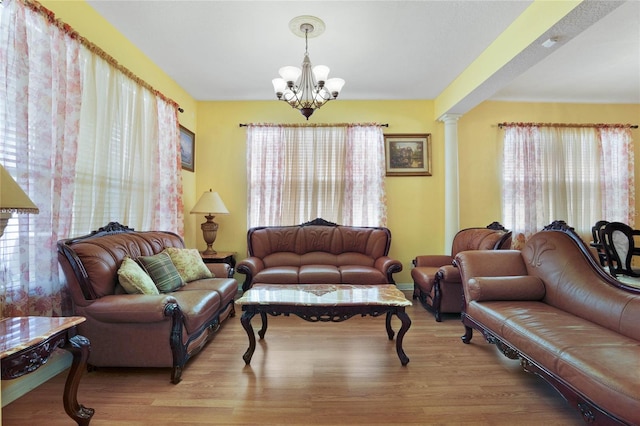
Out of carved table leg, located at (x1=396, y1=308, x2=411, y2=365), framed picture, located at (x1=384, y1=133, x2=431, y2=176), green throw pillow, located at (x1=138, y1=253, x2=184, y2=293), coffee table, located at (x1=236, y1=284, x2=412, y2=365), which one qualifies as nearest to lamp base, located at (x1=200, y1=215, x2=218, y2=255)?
green throw pillow, located at (x1=138, y1=253, x2=184, y2=293)

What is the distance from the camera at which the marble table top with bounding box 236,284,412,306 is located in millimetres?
2330

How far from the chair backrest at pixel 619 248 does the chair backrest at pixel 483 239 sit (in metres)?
0.90

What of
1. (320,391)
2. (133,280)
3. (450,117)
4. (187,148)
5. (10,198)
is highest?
(450,117)

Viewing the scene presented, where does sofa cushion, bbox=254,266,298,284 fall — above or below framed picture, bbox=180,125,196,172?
below

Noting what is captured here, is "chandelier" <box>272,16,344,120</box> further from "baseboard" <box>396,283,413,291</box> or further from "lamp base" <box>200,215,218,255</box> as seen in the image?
"baseboard" <box>396,283,413,291</box>

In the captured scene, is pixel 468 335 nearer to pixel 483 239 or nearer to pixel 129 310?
pixel 483 239

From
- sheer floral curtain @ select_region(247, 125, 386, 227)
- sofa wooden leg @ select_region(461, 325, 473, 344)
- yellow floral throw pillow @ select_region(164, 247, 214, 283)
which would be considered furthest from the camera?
sheer floral curtain @ select_region(247, 125, 386, 227)

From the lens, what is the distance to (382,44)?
3191 millimetres

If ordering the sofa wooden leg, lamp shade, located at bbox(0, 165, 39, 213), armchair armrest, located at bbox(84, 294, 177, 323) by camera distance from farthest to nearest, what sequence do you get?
the sofa wooden leg → armchair armrest, located at bbox(84, 294, 177, 323) → lamp shade, located at bbox(0, 165, 39, 213)

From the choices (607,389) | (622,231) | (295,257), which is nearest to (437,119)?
(622,231)

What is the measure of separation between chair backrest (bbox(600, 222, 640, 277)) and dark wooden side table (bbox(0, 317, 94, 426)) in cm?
461

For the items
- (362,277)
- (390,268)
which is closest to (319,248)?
(362,277)

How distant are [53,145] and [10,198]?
105cm

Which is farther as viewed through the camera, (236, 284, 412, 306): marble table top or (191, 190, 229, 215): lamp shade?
(191, 190, 229, 215): lamp shade
